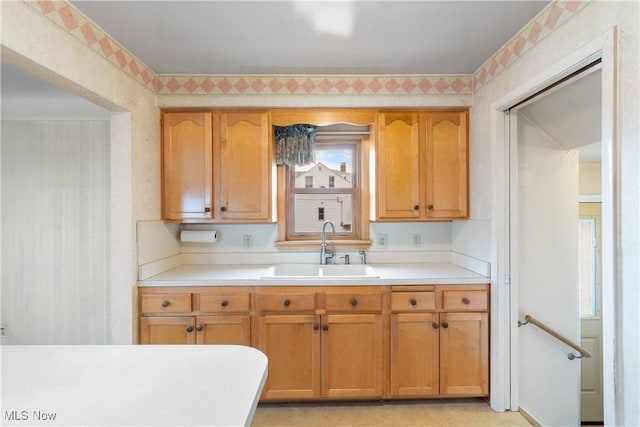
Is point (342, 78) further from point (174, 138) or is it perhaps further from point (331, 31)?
point (174, 138)

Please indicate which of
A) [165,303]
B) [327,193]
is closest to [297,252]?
[327,193]

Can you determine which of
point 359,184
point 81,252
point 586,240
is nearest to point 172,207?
point 81,252

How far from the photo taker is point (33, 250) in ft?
A: 8.41

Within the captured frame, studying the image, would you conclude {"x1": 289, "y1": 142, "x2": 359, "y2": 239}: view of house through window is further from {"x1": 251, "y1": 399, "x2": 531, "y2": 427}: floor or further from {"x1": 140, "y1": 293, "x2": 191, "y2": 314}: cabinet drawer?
{"x1": 251, "y1": 399, "x2": 531, "y2": 427}: floor

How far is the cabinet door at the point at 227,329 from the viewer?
83.2 inches

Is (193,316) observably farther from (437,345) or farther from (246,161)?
(437,345)

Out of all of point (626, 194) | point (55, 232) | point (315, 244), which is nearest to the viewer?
point (626, 194)

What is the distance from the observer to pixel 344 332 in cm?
212

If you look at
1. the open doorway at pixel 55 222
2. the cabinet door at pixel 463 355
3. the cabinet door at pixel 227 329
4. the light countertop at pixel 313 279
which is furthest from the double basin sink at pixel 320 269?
the open doorway at pixel 55 222

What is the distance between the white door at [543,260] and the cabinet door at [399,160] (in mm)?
652

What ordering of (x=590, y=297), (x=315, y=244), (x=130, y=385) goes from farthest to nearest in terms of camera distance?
(x=315, y=244) < (x=590, y=297) < (x=130, y=385)

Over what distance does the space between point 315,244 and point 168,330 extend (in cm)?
127

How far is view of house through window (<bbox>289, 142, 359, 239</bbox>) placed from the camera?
110 inches

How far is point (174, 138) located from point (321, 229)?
4.63ft
